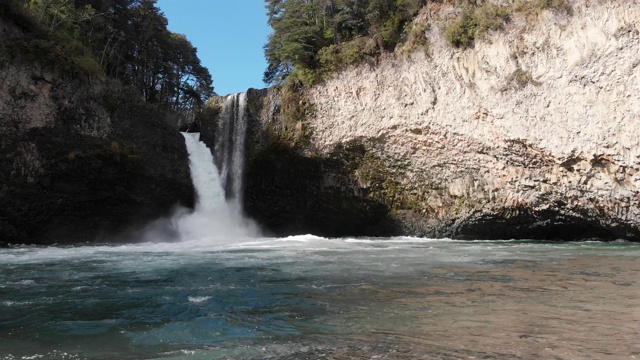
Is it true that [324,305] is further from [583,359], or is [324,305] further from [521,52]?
[521,52]

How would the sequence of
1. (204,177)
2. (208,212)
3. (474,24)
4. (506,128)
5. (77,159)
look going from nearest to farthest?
(506,128) → (474,24) → (77,159) → (208,212) → (204,177)

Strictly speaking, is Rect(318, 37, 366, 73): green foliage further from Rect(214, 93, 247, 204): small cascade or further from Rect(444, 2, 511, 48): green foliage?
Rect(214, 93, 247, 204): small cascade

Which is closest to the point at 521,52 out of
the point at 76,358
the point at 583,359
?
the point at 583,359

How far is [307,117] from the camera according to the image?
22219 millimetres

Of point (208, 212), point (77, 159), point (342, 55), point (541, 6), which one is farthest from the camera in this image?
point (208, 212)

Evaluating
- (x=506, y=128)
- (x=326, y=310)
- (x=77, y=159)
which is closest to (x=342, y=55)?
(x=506, y=128)

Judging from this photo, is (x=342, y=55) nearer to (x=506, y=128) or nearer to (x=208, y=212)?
(x=506, y=128)

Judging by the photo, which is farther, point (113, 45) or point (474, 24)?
point (113, 45)

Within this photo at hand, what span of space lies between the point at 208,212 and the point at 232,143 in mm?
3751

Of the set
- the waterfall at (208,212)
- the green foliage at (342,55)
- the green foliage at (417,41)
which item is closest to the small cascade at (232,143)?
the waterfall at (208,212)

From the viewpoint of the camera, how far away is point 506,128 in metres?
17.1

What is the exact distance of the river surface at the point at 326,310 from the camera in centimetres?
470

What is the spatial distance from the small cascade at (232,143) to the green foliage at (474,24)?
10.8 meters

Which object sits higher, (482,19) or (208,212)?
(482,19)
